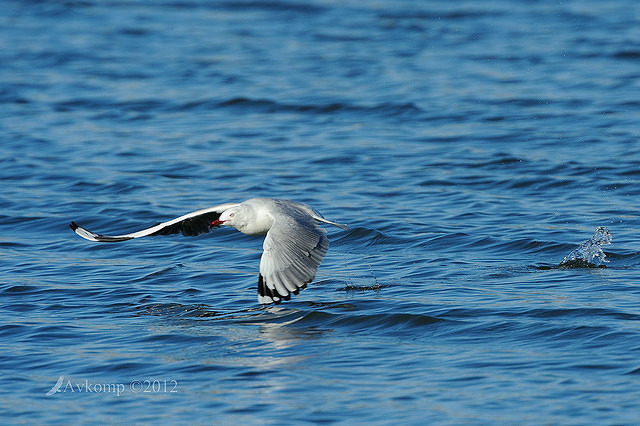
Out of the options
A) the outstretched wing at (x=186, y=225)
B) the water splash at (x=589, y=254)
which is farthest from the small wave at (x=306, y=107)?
the outstretched wing at (x=186, y=225)

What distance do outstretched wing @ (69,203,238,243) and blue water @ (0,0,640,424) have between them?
0.46 m

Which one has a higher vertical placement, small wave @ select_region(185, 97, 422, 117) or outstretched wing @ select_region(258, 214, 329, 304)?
outstretched wing @ select_region(258, 214, 329, 304)

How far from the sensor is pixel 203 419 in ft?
20.4

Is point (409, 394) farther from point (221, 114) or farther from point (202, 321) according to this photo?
point (221, 114)

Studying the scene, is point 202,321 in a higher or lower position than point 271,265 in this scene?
lower

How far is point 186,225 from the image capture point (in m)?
9.05

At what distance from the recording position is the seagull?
7551mm

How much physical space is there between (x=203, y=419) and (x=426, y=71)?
44.3 ft

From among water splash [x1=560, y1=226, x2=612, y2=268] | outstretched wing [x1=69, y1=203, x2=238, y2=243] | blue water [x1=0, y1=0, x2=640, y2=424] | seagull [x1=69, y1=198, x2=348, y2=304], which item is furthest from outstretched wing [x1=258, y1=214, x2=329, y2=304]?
water splash [x1=560, y1=226, x2=612, y2=268]

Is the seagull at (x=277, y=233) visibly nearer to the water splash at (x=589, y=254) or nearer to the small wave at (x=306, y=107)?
the water splash at (x=589, y=254)

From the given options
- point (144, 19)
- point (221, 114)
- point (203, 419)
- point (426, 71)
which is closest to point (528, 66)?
point (426, 71)

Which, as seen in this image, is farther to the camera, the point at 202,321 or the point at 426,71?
the point at 426,71

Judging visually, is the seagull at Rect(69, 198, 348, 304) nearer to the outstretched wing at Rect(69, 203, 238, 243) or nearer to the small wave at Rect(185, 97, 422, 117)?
the outstretched wing at Rect(69, 203, 238, 243)

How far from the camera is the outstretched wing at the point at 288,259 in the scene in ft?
24.7
